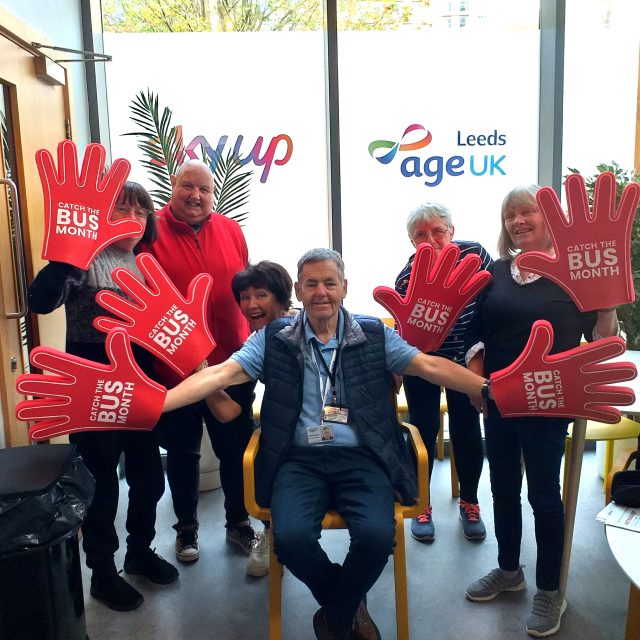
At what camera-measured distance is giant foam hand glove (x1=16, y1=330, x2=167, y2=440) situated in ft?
5.47

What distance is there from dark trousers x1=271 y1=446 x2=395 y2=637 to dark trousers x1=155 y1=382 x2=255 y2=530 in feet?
1.54

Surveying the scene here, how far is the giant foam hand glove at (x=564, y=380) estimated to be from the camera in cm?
173

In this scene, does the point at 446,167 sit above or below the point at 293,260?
above

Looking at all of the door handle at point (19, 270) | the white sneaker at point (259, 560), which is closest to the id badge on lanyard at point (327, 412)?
the white sneaker at point (259, 560)

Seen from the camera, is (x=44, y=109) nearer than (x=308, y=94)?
Yes

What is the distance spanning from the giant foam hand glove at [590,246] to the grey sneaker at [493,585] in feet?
3.33

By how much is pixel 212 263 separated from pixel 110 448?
769 millimetres

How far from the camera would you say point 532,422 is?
1.88m

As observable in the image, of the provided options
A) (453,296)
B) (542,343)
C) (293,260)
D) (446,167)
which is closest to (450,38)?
(446,167)

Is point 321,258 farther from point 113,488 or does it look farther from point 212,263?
point 113,488

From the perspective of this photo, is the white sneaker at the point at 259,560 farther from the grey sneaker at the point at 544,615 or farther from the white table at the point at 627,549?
the white table at the point at 627,549

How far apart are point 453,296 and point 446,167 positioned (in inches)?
64.5

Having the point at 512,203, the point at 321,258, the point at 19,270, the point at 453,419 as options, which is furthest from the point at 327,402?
the point at 19,270

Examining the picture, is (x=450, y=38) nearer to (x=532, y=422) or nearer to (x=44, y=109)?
(x=44, y=109)
